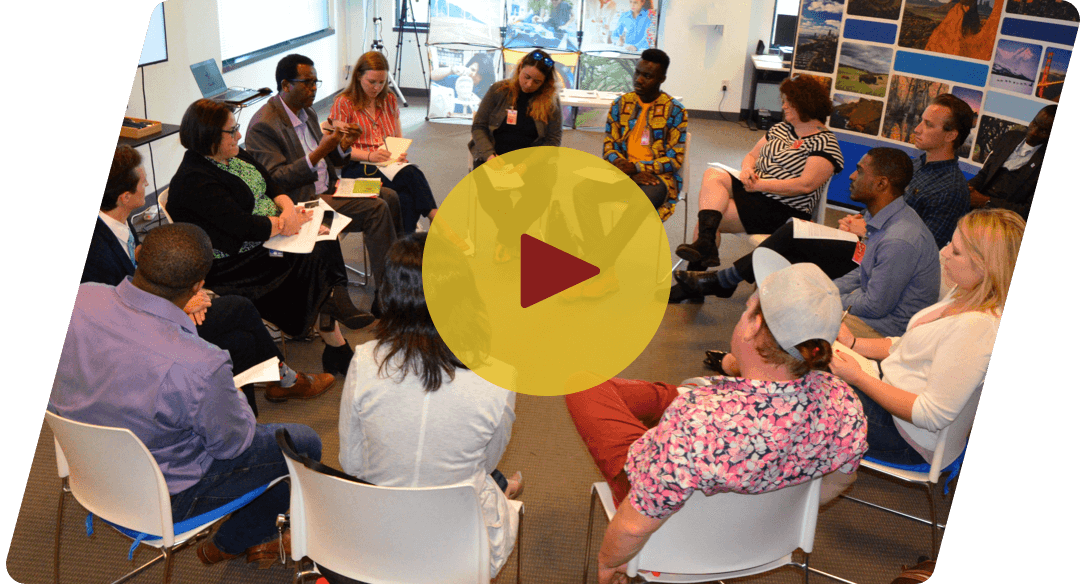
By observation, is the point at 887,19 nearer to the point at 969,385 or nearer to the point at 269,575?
the point at 969,385

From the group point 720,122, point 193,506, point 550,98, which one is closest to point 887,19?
Answer: point 720,122

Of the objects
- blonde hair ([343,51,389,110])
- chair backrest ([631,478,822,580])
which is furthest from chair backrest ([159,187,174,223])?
chair backrest ([631,478,822,580])

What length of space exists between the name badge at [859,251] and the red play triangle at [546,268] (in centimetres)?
95

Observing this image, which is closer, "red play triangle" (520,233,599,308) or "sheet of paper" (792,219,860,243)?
"sheet of paper" (792,219,860,243)

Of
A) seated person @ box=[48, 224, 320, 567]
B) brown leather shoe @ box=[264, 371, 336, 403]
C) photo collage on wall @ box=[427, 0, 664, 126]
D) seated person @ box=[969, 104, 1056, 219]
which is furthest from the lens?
brown leather shoe @ box=[264, 371, 336, 403]

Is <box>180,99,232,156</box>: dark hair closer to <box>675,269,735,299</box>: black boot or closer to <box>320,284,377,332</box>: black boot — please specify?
<box>320,284,377,332</box>: black boot

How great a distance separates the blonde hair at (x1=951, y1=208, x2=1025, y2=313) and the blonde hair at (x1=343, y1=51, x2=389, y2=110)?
213 centimetres

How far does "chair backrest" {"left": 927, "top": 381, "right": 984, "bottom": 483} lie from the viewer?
8.28ft

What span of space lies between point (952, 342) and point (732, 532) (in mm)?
988

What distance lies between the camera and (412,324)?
1998 mm

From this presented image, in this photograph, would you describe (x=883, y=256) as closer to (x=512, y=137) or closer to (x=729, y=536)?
(x=729, y=536)

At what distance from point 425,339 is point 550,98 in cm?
134

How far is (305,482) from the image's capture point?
2.00 m

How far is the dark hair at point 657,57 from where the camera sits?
2.77 meters
